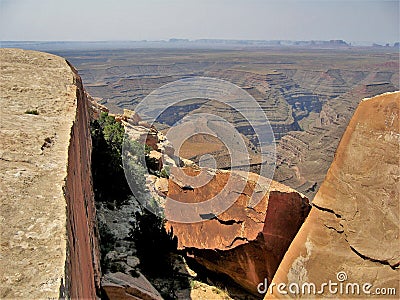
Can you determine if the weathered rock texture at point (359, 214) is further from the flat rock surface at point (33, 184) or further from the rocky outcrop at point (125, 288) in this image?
the flat rock surface at point (33, 184)

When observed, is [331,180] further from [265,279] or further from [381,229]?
[265,279]

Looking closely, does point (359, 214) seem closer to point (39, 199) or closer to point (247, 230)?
point (247, 230)

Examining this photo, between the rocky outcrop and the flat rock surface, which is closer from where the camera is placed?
the flat rock surface

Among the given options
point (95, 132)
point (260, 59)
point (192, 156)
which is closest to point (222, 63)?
point (260, 59)

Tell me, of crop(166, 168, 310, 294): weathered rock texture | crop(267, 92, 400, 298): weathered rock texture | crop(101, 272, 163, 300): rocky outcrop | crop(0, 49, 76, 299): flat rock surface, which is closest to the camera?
crop(0, 49, 76, 299): flat rock surface

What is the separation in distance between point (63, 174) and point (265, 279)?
5389mm

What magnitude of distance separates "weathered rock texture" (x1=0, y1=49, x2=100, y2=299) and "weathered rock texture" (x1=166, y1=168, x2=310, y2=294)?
3.83 meters

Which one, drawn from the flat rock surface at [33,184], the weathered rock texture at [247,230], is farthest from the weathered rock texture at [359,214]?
the flat rock surface at [33,184]

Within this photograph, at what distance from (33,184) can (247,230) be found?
16.8 ft

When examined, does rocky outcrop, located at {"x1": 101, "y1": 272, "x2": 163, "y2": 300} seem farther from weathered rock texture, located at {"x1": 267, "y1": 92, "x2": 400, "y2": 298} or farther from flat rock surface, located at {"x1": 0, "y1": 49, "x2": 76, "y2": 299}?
flat rock surface, located at {"x1": 0, "y1": 49, "x2": 76, "y2": 299}

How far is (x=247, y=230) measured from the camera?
784 centimetres

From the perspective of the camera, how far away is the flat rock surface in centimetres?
267

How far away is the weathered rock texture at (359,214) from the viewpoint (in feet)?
16.0

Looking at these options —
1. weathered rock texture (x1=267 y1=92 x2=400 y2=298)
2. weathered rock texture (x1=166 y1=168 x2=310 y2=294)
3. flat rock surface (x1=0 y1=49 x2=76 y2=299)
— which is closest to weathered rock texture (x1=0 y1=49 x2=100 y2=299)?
flat rock surface (x1=0 y1=49 x2=76 y2=299)
